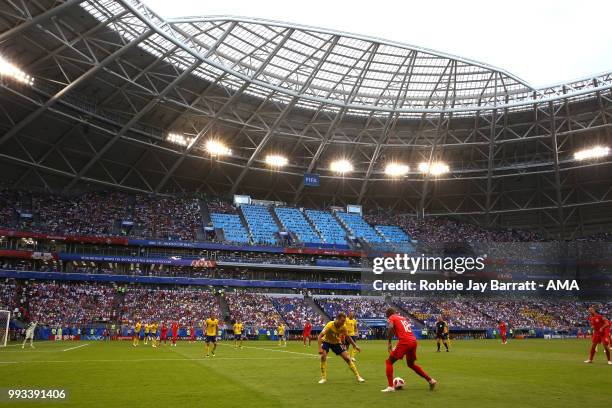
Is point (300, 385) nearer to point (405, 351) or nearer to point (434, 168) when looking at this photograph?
point (405, 351)

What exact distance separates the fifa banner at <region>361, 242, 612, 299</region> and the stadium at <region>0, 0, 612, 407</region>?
297mm

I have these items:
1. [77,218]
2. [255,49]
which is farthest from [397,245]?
[77,218]

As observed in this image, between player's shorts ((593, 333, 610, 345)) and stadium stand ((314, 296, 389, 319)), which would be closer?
player's shorts ((593, 333, 610, 345))

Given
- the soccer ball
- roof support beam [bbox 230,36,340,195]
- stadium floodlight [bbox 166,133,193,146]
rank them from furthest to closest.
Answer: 1. stadium floodlight [bbox 166,133,193,146]
2. roof support beam [bbox 230,36,340,195]
3. the soccer ball

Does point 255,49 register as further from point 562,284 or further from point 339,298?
point 562,284

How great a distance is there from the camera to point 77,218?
63.3 m

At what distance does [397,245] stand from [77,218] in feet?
136

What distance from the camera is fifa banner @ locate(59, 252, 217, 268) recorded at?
197ft

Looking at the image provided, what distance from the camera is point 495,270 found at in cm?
7350

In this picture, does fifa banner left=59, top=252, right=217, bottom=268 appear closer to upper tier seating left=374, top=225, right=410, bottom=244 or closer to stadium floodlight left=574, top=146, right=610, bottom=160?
upper tier seating left=374, top=225, right=410, bottom=244

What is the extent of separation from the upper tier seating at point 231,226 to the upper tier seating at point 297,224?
6.26 m

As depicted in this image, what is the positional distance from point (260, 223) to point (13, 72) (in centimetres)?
3722

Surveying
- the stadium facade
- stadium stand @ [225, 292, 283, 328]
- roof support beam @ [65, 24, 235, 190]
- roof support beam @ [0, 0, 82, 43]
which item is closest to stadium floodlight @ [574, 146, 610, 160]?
the stadium facade

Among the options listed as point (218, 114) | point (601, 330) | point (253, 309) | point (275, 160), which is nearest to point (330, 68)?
point (218, 114)
